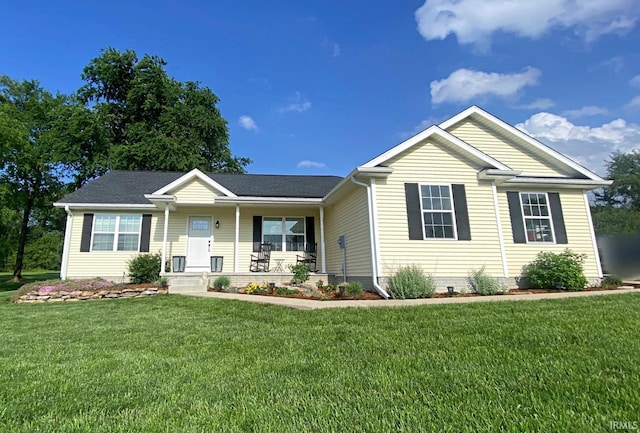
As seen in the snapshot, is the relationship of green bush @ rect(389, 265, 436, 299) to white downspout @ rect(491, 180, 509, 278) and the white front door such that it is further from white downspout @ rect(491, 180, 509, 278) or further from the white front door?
the white front door

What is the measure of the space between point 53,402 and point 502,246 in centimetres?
946

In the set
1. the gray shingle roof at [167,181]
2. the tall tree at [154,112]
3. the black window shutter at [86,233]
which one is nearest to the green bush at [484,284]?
the gray shingle roof at [167,181]

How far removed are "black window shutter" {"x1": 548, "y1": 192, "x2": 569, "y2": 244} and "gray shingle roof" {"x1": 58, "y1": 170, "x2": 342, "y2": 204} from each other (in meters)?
7.45

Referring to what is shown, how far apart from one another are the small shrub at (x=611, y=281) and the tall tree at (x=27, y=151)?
20748 mm

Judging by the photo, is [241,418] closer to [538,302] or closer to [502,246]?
[538,302]

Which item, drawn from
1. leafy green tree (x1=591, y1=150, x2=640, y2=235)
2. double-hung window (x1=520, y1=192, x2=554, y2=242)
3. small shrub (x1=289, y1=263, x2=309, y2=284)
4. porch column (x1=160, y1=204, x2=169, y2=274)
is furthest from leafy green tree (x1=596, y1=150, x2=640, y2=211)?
porch column (x1=160, y1=204, x2=169, y2=274)

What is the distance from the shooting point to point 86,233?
11.8 m

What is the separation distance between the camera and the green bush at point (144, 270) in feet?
36.0

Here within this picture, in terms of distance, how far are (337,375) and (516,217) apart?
9.00 metres

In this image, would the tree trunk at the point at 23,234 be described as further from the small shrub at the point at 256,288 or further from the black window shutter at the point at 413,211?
the black window shutter at the point at 413,211

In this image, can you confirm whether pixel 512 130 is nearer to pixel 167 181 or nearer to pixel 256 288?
pixel 256 288

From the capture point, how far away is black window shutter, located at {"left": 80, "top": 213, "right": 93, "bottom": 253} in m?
11.7

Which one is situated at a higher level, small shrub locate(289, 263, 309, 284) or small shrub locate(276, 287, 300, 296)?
small shrub locate(289, 263, 309, 284)

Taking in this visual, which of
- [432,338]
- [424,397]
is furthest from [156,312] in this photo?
[424,397]
